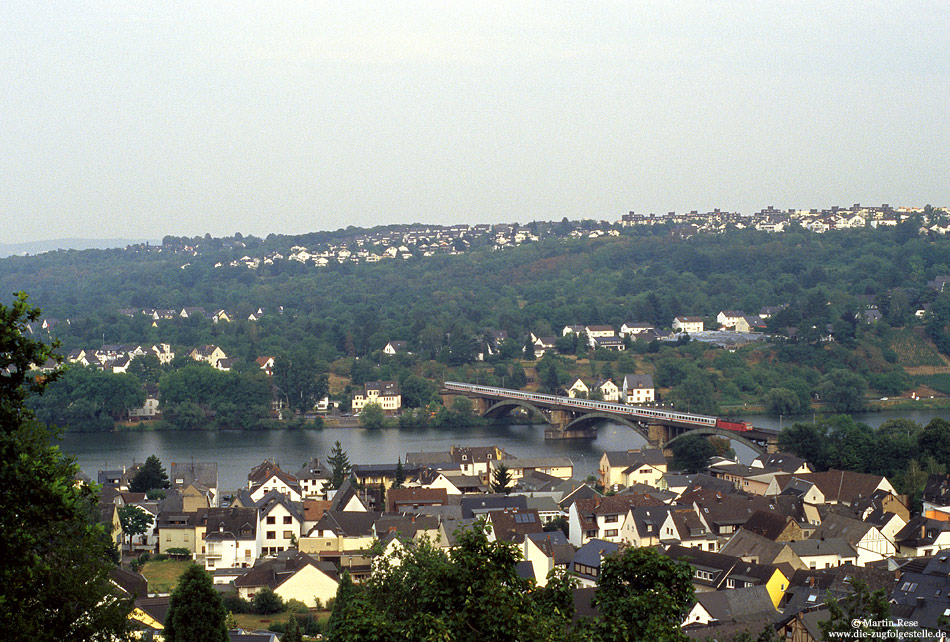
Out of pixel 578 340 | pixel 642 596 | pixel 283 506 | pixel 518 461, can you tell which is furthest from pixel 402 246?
pixel 642 596

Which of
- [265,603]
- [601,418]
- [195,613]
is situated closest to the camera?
[195,613]

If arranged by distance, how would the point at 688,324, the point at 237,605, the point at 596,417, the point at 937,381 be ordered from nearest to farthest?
the point at 237,605 < the point at 596,417 < the point at 937,381 < the point at 688,324

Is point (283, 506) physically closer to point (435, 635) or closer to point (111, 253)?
point (435, 635)

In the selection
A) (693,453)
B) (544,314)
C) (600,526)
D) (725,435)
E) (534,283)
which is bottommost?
(693,453)

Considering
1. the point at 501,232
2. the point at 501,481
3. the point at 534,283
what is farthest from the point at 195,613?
the point at 501,232

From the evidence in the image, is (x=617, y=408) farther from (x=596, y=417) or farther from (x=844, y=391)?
(x=844, y=391)

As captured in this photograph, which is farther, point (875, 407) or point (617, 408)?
point (875, 407)

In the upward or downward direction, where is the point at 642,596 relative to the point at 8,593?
downward

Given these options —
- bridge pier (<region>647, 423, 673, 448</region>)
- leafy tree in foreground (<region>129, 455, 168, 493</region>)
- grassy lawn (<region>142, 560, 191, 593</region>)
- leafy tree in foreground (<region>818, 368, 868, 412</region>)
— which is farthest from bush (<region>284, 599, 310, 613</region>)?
leafy tree in foreground (<region>818, 368, 868, 412</region>)
